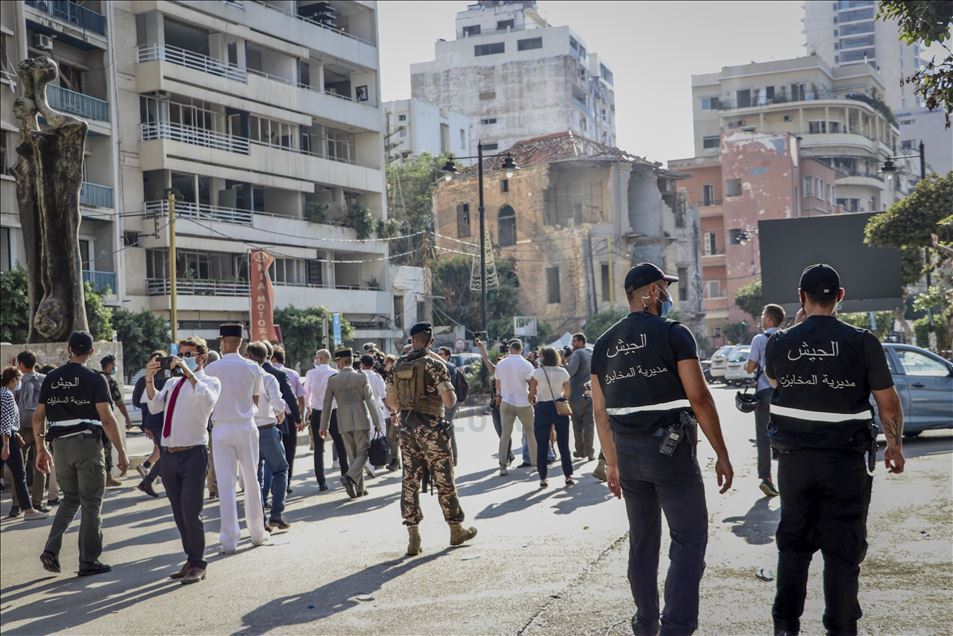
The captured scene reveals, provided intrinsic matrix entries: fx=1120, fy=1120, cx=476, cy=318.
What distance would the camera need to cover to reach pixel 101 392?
951 cm

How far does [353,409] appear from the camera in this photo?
13.9 m

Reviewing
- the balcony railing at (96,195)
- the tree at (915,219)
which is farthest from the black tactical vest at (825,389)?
the balcony railing at (96,195)

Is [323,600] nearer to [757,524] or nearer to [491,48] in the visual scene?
[757,524]

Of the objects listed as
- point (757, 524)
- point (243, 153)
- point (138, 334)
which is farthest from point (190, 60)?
point (757, 524)

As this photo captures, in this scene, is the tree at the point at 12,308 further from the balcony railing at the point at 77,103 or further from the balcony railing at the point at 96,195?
the balcony railing at the point at 77,103

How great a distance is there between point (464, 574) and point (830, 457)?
353cm

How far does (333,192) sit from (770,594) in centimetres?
4595

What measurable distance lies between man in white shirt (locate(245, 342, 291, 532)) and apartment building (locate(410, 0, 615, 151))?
262 ft

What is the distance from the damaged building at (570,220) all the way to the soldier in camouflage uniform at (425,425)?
47.7 meters

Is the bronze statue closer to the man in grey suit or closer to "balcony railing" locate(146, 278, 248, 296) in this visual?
the man in grey suit

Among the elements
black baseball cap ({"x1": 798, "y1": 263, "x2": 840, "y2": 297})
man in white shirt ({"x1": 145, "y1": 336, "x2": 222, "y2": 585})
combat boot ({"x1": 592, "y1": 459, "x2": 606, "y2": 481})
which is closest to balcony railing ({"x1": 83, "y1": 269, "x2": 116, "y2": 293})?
combat boot ({"x1": 592, "y1": 459, "x2": 606, "y2": 481})

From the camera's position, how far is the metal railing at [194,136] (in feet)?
136

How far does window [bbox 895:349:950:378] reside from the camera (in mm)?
17125

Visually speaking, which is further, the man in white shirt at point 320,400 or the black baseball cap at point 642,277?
the man in white shirt at point 320,400
